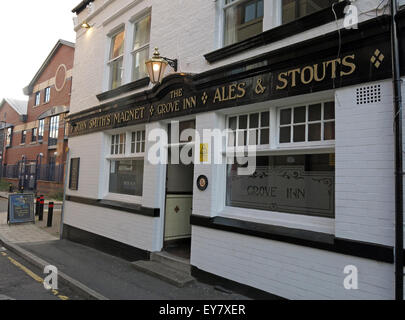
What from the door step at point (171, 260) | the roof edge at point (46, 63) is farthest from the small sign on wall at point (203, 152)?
the roof edge at point (46, 63)

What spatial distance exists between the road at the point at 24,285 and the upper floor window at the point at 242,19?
5306mm

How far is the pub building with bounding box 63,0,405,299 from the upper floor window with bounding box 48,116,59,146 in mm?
18690

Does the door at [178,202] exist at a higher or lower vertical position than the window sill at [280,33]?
lower

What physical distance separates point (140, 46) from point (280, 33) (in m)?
4.49

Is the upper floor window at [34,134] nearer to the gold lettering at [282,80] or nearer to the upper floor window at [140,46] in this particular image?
the upper floor window at [140,46]

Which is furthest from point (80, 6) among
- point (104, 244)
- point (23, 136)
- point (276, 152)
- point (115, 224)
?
point (23, 136)

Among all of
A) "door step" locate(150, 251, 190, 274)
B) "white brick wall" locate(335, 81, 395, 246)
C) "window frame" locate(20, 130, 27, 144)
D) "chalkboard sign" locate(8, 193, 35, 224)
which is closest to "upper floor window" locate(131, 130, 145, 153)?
"door step" locate(150, 251, 190, 274)

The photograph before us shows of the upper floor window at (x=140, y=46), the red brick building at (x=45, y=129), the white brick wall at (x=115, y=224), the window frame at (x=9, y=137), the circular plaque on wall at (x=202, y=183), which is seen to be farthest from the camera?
the window frame at (x=9, y=137)

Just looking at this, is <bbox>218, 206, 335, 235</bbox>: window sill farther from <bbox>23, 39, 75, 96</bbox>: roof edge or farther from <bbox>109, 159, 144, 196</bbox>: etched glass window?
<bbox>23, 39, 75, 96</bbox>: roof edge

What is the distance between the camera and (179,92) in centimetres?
626

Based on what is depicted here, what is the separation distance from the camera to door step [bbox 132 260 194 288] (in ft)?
17.4

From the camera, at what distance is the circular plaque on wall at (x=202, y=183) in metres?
5.47

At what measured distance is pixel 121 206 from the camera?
24.4 ft
